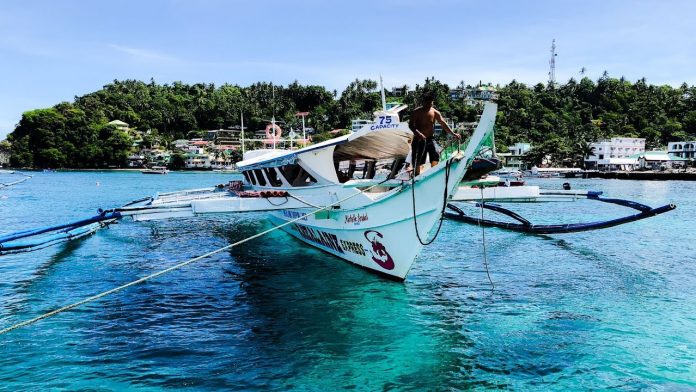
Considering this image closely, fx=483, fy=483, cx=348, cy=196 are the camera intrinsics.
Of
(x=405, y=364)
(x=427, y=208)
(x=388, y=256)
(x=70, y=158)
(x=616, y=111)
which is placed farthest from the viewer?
(x=616, y=111)

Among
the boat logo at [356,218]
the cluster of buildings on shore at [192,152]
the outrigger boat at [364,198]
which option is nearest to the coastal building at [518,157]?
the cluster of buildings on shore at [192,152]

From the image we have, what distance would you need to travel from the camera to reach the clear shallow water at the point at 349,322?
7699 millimetres

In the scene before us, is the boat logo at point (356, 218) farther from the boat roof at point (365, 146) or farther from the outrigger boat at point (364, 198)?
the boat roof at point (365, 146)

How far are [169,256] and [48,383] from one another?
33.9 ft

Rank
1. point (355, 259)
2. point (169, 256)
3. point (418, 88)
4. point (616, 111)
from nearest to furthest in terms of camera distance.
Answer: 1. point (355, 259)
2. point (169, 256)
3. point (616, 111)
4. point (418, 88)

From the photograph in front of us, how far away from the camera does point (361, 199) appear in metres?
12.6

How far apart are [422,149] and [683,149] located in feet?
392

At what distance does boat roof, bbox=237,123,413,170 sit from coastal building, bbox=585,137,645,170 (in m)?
110

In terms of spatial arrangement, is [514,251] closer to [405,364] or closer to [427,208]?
[427,208]

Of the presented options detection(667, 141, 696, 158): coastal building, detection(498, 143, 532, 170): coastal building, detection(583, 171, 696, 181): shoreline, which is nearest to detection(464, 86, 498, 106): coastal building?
detection(498, 143, 532, 170): coastal building

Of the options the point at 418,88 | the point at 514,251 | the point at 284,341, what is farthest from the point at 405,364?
the point at 418,88

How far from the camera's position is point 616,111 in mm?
160250

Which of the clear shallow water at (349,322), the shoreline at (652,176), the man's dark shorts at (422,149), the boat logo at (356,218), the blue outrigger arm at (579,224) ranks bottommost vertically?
the shoreline at (652,176)

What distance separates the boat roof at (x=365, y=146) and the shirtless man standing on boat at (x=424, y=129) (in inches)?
58.4
